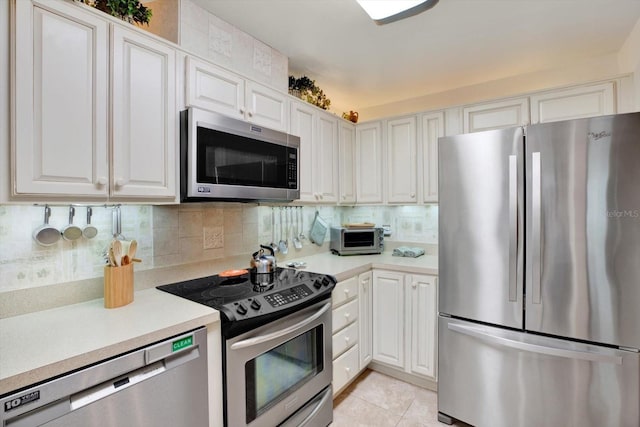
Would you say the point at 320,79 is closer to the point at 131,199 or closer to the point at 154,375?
the point at 131,199

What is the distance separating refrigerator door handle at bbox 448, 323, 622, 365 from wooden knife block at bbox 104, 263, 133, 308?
1.79 m

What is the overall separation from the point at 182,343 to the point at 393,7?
1823mm

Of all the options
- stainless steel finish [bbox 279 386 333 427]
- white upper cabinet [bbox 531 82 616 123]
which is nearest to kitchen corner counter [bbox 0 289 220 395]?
stainless steel finish [bbox 279 386 333 427]

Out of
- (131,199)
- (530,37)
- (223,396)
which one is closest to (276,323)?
(223,396)

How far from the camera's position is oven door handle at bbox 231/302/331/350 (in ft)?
4.44

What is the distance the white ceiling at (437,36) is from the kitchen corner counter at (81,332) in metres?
1.64

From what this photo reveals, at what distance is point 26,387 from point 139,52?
1312 millimetres

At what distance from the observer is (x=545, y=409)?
63.7 inches

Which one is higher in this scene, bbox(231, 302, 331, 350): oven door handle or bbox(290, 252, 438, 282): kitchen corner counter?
bbox(290, 252, 438, 282): kitchen corner counter

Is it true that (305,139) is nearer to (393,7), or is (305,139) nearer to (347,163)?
(347,163)

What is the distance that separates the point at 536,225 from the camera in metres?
1.60

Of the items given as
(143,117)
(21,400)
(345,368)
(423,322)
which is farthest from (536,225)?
(21,400)

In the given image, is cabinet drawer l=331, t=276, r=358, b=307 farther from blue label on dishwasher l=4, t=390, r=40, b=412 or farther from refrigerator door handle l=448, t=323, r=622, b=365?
blue label on dishwasher l=4, t=390, r=40, b=412

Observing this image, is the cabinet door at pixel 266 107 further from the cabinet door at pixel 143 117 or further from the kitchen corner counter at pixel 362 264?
the kitchen corner counter at pixel 362 264
